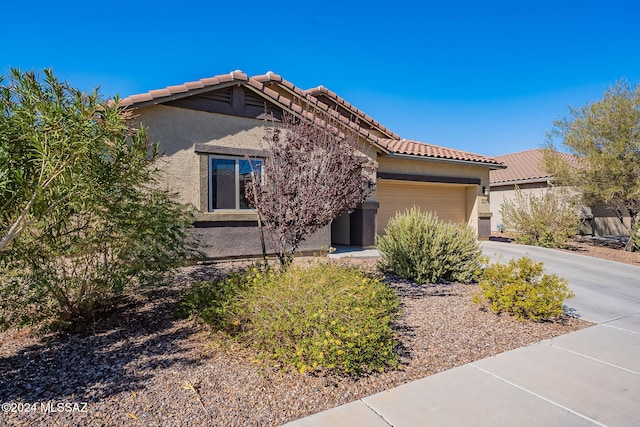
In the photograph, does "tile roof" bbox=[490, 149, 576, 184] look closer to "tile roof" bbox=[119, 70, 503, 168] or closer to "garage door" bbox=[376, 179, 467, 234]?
"garage door" bbox=[376, 179, 467, 234]

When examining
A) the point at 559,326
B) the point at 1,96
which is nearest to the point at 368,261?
the point at 559,326

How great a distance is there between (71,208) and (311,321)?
124 inches

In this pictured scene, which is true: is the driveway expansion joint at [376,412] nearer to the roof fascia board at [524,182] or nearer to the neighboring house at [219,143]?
the neighboring house at [219,143]

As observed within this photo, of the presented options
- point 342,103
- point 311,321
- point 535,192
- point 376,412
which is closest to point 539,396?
point 376,412

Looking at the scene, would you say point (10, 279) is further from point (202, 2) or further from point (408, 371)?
point (202, 2)

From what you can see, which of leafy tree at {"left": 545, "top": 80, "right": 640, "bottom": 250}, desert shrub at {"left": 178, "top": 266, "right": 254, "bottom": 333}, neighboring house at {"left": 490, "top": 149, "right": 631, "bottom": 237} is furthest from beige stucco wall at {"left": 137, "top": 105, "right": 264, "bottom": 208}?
neighboring house at {"left": 490, "top": 149, "right": 631, "bottom": 237}

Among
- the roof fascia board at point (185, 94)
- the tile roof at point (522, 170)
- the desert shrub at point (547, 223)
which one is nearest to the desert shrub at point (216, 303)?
the roof fascia board at point (185, 94)

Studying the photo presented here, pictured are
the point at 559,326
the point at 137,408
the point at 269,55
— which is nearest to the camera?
the point at 137,408

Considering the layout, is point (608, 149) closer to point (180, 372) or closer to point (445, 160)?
point (445, 160)

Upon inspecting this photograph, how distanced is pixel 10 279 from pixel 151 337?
1.91 metres

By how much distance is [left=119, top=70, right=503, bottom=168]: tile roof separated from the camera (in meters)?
8.87

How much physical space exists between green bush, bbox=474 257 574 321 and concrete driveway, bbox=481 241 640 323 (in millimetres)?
904

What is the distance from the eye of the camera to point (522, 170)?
75.7ft

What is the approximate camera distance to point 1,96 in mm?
3535
